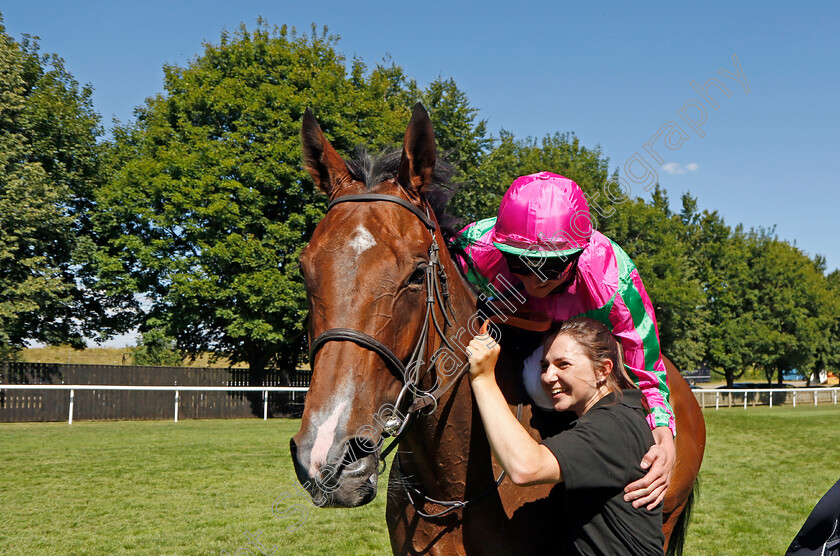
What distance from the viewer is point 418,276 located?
196 centimetres

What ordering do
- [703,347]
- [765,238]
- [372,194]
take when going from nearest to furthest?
[372,194] → [703,347] → [765,238]

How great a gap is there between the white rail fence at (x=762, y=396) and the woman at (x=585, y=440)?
25036 millimetres

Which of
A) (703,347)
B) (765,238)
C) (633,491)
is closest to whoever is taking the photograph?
(633,491)

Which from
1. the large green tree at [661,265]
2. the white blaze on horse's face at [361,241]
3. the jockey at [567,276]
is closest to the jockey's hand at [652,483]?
the jockey at [567,276]

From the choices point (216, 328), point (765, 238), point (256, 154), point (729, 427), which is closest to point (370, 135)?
point (256, 154)

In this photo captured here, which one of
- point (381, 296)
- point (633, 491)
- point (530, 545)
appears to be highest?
point (381, 296)

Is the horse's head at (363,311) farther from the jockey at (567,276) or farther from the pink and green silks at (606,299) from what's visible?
the pink and green silks at (606,299)

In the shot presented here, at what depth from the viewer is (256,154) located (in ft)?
67.3

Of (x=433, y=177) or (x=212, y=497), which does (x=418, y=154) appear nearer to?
(x=433, y=177)

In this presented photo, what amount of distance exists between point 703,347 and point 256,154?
28.3m

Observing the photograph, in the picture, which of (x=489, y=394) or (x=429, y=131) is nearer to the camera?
(x=489, y=394)

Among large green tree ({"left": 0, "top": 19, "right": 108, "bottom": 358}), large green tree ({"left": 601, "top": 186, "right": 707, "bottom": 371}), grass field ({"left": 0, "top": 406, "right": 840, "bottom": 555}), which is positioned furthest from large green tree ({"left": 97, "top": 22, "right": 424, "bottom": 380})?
large green tree ({"left": 601, "top": 186, "right": 707, "bottom": 371})

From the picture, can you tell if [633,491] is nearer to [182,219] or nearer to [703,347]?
[182,219]

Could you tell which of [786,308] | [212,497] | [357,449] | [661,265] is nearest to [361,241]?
[357,449]
